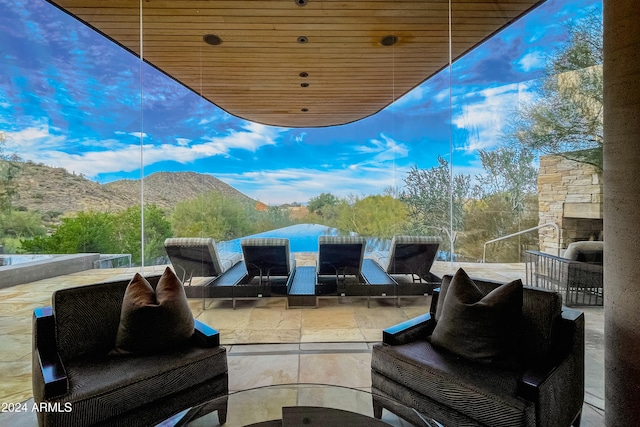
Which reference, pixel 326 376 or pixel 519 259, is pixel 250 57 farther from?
pixel 519 259

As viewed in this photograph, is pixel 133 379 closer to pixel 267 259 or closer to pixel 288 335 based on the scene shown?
pixel 288 335

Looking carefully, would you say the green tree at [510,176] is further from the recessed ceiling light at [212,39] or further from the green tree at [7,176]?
the green tree at [7,176]

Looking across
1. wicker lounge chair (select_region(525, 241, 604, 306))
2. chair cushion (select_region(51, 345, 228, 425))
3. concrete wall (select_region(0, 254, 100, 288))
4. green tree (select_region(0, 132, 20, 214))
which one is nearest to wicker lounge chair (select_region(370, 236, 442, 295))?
wicker lounge chair (select_region(525, 241, 604, 306))

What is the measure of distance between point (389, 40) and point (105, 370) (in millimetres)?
3712

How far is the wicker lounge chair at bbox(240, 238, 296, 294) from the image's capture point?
356cm

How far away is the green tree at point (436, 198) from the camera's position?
3809 millimetres

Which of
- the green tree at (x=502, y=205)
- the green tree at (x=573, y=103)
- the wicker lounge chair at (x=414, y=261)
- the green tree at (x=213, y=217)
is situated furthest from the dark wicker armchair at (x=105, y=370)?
the green tree at (x=573, y=103)

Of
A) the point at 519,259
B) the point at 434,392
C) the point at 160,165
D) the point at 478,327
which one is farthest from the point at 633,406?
the point at 160,165

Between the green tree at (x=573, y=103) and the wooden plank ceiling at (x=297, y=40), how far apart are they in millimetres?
745

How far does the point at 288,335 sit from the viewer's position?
278cm

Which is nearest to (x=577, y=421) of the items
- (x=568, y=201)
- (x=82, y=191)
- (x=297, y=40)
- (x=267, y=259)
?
(x=568, y=201)

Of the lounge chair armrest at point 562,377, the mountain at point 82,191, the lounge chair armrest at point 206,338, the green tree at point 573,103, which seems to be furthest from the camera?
the mountain at point 82,191

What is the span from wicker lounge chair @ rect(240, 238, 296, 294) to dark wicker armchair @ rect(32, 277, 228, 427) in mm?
1754

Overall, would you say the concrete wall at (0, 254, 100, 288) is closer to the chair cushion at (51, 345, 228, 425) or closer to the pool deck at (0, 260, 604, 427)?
the pool deck at (0, 260, 604, 427)
